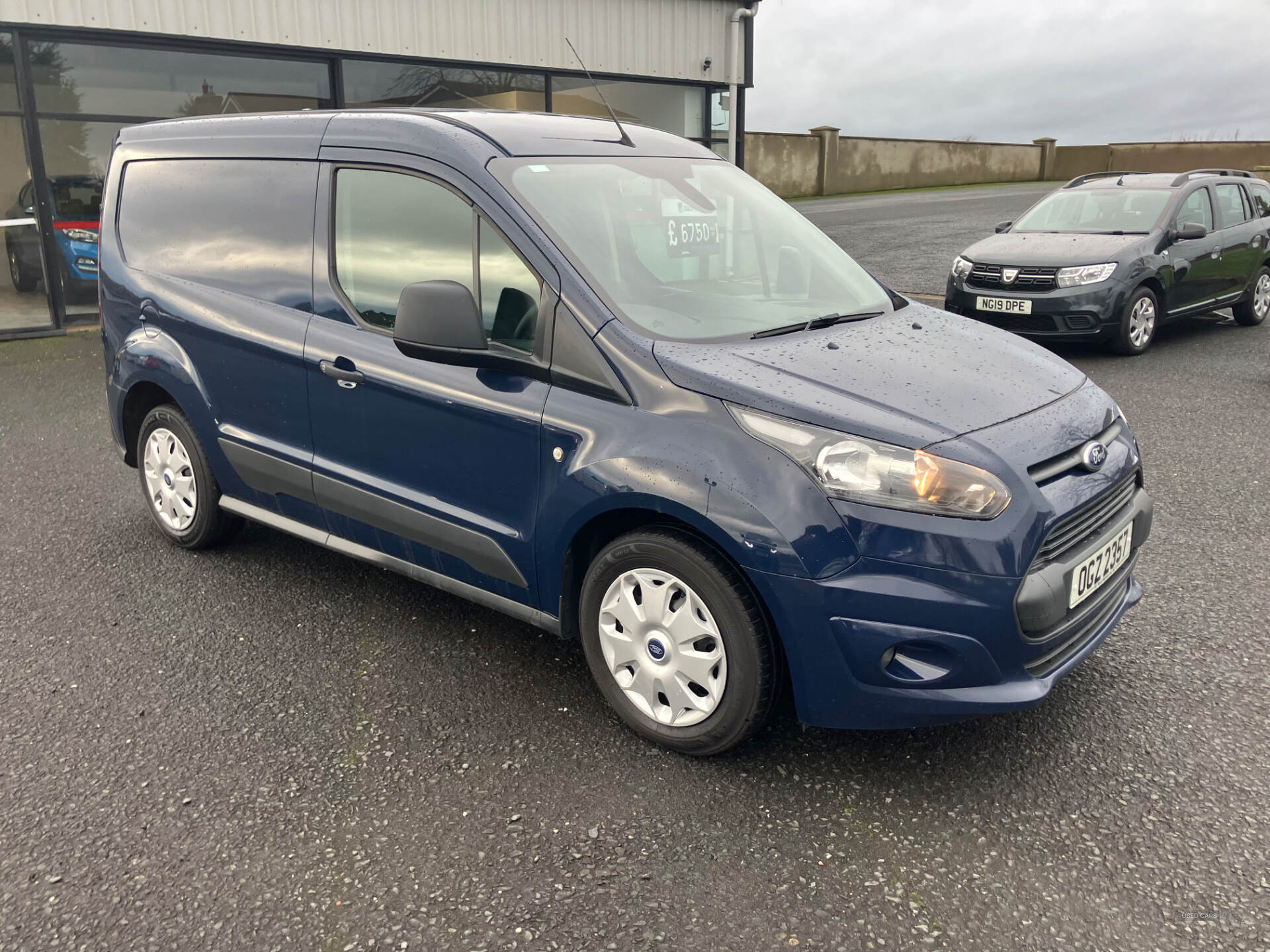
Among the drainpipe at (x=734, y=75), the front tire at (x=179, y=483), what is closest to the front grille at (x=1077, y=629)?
the front tire at (x=179, y=483)

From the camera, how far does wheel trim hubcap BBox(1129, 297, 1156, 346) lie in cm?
901

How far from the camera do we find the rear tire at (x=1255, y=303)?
10594 millimetres

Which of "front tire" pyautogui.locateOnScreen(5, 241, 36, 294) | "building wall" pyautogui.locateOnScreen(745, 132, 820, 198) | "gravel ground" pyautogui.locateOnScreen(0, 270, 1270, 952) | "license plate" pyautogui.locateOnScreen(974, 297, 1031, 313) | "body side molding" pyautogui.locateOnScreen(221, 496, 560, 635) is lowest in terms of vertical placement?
"gravel ground" pyautogui.locateOnScreen(0, 270, 1270, 952)

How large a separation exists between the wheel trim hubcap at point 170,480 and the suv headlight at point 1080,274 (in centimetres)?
710

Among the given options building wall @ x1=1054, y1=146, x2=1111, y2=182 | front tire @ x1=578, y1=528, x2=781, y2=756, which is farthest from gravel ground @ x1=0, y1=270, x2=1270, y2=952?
building wall @ x1=1054, y1=146, x2=1111, y2=182

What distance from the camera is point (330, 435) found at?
146 inches

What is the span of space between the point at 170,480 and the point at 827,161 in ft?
98.1

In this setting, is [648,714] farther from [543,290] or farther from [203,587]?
[203,587]

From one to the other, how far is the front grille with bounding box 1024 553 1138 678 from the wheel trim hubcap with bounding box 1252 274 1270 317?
910cm

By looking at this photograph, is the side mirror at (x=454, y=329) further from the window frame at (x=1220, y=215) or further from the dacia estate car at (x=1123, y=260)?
the window frame at (x=1220, y=215)

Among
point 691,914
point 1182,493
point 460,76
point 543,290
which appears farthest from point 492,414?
point 460,76

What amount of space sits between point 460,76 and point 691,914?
12.9 meters

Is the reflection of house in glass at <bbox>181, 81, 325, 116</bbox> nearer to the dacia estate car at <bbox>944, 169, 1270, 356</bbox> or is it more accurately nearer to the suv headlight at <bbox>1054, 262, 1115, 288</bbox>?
the dacia estate car at <bbox>944, 169, 1270, 356</bbox>

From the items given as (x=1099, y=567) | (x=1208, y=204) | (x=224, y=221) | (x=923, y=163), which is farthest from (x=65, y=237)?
(x=923, y=163)
